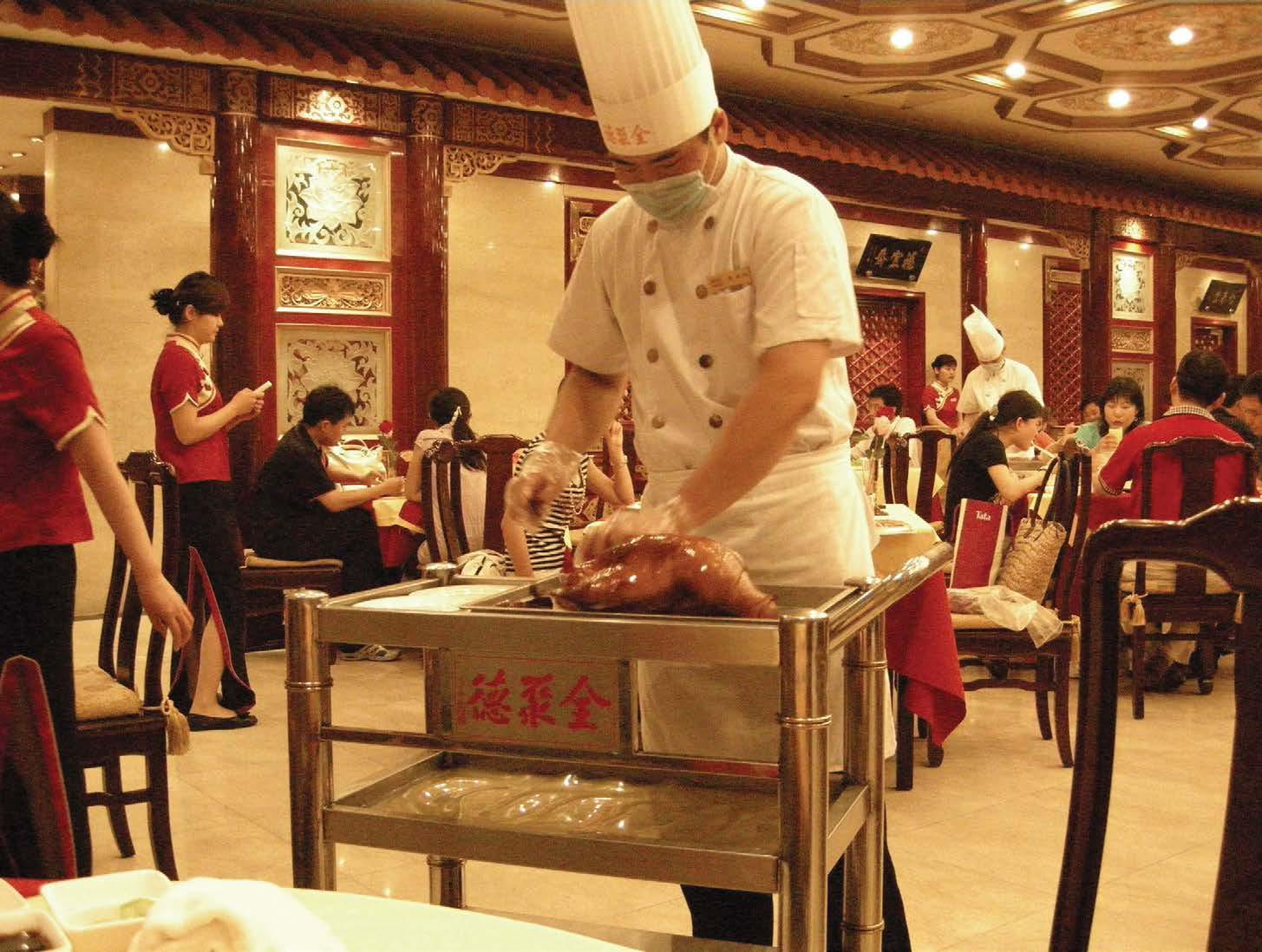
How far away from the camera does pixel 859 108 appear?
9391 mm

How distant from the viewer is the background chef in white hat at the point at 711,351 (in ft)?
4.69

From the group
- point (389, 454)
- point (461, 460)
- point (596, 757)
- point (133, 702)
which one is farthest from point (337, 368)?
point (596, 757)

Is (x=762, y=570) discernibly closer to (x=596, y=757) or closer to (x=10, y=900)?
(x=596, y=757)

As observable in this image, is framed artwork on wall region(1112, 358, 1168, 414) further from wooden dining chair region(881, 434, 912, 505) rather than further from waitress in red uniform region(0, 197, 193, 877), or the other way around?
waitress in red uniform region(0, 197, 193, 877)

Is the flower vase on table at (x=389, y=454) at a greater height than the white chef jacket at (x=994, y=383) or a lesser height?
lesser

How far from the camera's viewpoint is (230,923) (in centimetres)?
60

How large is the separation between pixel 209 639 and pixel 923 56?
625 cm

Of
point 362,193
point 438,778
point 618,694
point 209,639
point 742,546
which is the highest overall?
point 362,193

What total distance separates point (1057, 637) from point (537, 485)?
2.65 meters

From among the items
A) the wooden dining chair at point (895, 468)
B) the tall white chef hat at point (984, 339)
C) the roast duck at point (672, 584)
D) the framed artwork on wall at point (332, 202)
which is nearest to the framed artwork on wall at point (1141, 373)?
the tall white chef hat at point (984, 339)

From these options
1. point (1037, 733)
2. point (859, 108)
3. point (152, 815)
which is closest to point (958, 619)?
point (1037, 733)

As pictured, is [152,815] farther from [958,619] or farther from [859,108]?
[859,108]

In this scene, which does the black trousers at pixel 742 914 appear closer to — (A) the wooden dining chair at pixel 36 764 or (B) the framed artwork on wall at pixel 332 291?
(A) the wooden dining chair at pixel 36 764

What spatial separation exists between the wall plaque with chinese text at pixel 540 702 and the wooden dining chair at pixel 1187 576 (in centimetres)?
339
